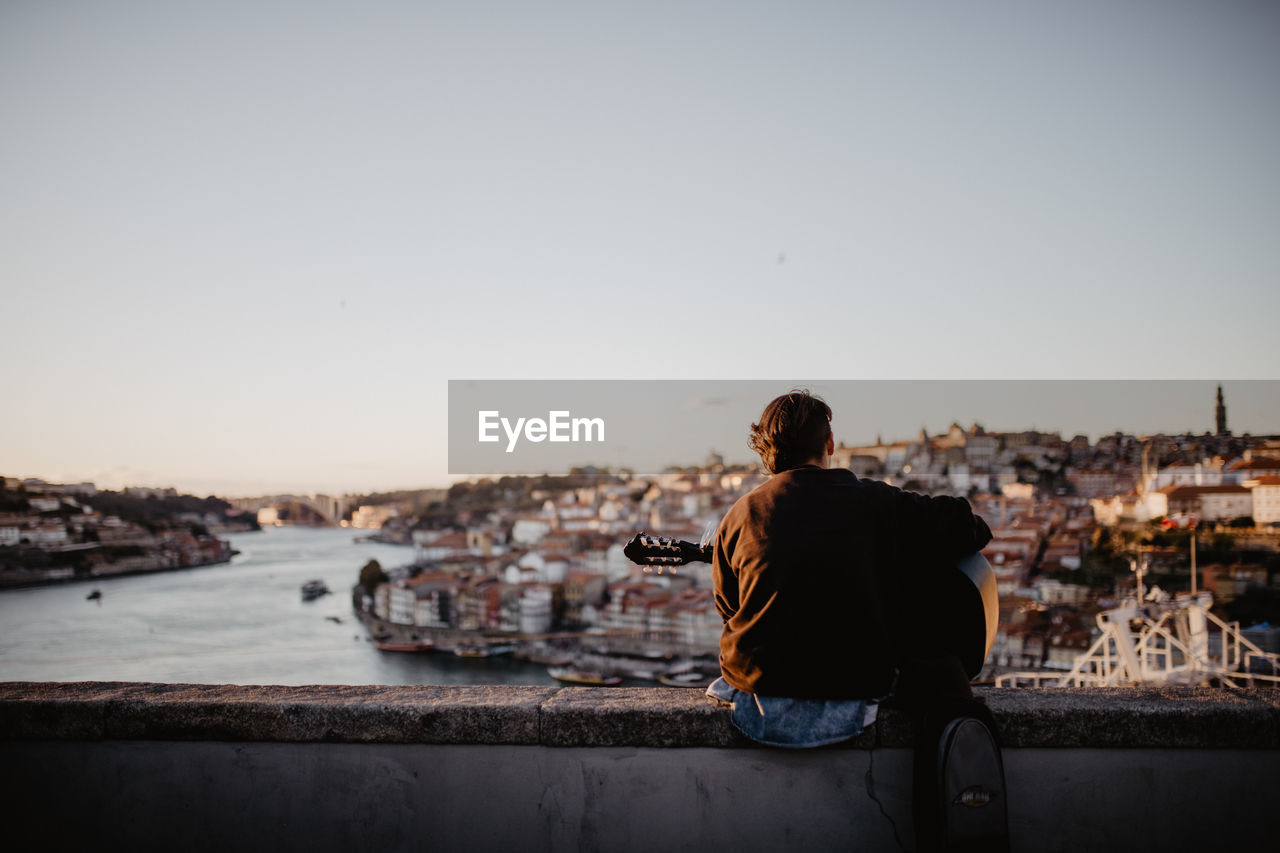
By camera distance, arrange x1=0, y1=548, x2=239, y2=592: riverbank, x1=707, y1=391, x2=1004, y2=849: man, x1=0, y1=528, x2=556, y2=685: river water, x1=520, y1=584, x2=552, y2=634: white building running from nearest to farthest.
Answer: x1=707, y1=391, x2=1004, y2=849: man
x1=0, y1=528, x2=556, y2=685: river water
x1=0, y1=548, x2=239, y2=592: riverbank
x1=520, y1=584, x2=552, y2=634: white building

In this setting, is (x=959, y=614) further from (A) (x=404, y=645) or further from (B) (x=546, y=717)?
(A) (x=404, y=645)

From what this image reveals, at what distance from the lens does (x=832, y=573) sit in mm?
1418

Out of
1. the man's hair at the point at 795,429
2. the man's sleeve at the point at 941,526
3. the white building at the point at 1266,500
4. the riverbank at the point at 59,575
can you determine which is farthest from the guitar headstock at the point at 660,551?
the white building at the point at 1266,500

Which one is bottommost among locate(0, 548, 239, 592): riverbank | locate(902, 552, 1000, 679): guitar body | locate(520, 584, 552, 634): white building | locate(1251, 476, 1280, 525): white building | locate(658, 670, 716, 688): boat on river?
locate(658, 670, 716, 688): boat on river

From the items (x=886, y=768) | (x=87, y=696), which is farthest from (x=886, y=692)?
(x=87, y=696)

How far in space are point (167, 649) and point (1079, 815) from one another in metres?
37.6

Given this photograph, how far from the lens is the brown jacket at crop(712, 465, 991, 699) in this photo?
1426mm

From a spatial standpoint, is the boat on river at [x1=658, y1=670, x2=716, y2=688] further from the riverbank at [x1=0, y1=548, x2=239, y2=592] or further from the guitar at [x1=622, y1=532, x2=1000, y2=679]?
the guitar at [x1=622, y1=532, x2=1000, y2=679]

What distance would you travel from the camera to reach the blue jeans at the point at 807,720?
4.88ft

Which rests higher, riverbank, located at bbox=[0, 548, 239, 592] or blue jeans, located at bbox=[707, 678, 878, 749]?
blue jeans, located at bbox=[707, 678, 878, 749]

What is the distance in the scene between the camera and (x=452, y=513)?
7325 centimetres

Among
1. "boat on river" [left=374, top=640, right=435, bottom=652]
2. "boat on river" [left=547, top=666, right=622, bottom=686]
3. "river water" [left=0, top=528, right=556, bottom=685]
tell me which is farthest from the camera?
"boat on river" [left=374, top=640, right=435, bottom=652]

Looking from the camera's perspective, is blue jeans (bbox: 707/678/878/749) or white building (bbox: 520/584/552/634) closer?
blue jeans (bbox: 707/678/878/749)

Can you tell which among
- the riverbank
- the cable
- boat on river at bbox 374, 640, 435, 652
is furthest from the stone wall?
the riverbank
